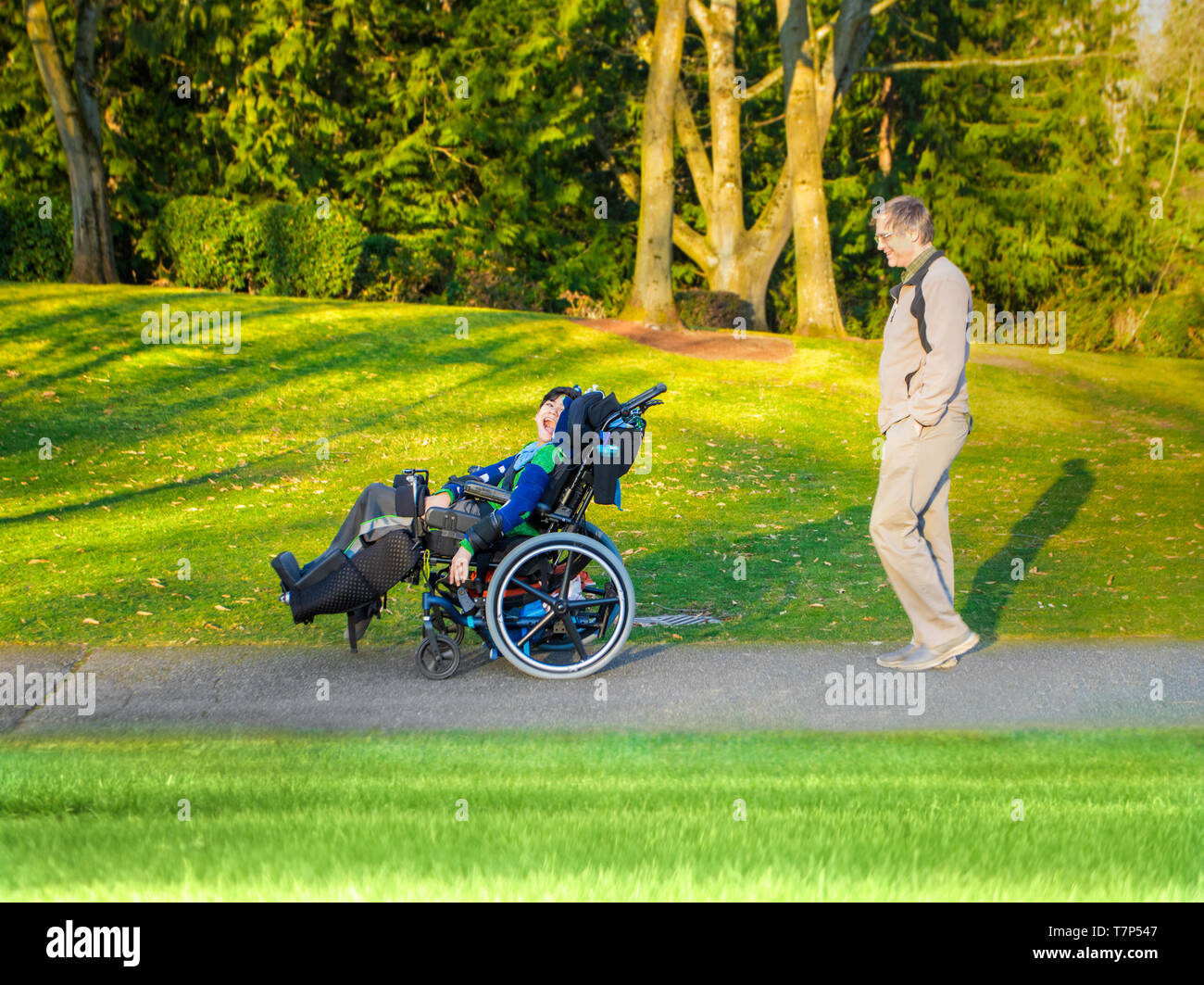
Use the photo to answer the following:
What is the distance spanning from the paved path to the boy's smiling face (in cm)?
127

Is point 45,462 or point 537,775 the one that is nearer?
point 537,775

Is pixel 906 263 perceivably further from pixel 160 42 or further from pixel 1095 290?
pixel 1095 290

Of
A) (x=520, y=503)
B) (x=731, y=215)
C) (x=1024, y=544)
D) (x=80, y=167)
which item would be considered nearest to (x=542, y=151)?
(x=731, y=215)

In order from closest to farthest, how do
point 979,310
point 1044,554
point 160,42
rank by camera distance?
point 1044,554 < point 160,42 < point 979,310

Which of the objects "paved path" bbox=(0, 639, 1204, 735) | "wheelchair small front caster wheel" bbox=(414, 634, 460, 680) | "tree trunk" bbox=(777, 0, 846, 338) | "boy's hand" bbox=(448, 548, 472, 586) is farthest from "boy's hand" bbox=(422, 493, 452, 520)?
"tree trunk" bbox=(777, 0, 846, 338)

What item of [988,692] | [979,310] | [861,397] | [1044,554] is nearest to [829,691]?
[988,692]

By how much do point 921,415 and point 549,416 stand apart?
1941mm

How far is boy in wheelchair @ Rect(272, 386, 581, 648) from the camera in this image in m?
6.29

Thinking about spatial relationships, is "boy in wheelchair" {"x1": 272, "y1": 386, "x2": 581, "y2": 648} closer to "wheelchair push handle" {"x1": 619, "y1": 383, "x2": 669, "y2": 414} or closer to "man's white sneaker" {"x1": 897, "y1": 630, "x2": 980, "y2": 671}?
"wheelchair push handle" {"x1": 619, "y1": 383, "x2": 669, "y2": 414}

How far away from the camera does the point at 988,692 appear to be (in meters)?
6.30

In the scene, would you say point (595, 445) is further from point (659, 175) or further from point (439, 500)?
point (659, 175)

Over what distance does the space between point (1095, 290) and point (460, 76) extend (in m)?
18.4

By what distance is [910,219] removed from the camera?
6.16 meters

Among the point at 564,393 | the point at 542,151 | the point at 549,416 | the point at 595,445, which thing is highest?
the point at 542,151
